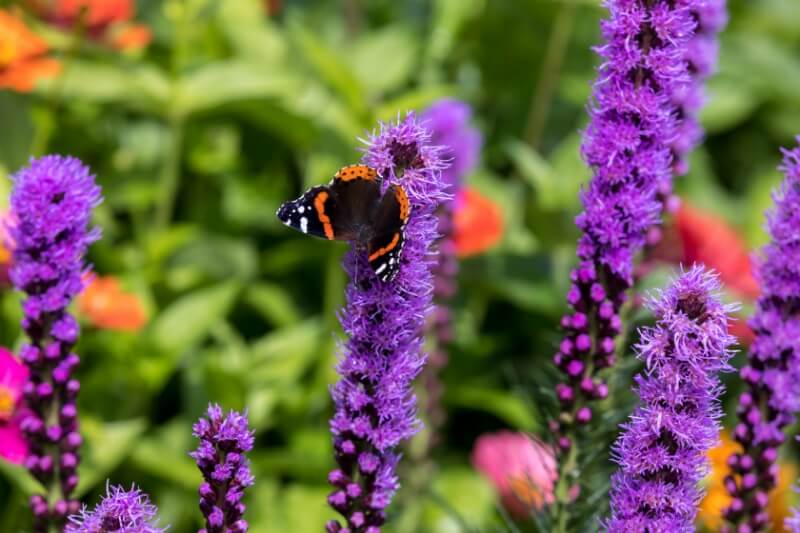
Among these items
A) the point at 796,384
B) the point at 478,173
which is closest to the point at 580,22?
the point at 478,173

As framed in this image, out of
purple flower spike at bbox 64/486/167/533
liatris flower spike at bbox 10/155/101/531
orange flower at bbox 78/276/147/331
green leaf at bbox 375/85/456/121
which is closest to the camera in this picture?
purple flower spike at bbox 64/486/167/533

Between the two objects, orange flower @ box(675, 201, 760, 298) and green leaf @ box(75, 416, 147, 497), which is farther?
orange flower @ box(675, 201, 760, 298)

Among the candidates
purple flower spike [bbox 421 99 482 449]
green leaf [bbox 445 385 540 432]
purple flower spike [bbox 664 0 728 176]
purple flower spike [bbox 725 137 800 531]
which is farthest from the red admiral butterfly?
green leaf [bbox 445 385 540 432]

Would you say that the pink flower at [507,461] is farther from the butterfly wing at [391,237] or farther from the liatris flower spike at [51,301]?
the butterfly wing at [391,237]

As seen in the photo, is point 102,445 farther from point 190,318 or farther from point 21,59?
point 21,59

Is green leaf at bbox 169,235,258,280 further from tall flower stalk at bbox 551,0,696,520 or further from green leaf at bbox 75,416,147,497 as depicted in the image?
tall flower stalk at bbox 551,0,696,520

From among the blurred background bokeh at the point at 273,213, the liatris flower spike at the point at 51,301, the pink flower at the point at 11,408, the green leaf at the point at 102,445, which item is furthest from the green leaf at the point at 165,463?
the liatris flower spike at the point at 51,301

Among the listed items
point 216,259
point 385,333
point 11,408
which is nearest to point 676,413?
point 385,333
